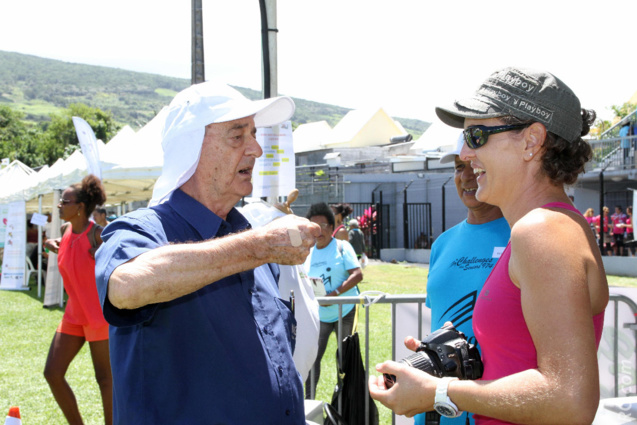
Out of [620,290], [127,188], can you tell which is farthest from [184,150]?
[127,188]

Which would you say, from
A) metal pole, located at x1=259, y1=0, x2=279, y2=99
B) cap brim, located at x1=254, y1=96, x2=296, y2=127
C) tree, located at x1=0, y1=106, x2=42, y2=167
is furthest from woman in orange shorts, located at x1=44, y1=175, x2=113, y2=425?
tree, located at x1=0, y1=106, x2=42, y2=167

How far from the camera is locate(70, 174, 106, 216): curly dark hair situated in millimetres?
6059

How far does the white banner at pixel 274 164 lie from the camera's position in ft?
12.2

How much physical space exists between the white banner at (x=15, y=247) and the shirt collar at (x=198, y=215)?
14256mm

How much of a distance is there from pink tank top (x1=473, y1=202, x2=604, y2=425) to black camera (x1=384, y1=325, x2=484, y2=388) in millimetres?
40

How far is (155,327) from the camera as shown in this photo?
175 cm

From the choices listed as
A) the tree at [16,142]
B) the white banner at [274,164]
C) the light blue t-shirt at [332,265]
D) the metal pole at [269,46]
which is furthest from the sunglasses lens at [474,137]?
the tree at [16,142]

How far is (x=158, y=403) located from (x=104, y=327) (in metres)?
3.30

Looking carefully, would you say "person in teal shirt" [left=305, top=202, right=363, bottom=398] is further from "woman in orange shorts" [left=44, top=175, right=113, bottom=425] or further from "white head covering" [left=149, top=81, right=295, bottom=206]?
"white head covering" [left=149, top=81, right=295, bottom=206]

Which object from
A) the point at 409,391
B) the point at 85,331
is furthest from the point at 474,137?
the point at 85,331

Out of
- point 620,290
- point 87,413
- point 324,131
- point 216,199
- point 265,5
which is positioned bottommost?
point 87,413

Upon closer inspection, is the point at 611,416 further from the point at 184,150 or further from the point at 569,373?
the point at 184,150

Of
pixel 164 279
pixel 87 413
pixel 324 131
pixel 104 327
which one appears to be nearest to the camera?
pixel 164 279

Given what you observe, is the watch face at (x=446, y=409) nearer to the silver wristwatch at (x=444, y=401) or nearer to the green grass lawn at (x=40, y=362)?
the silver wristwatch at (x=444, y=401)
